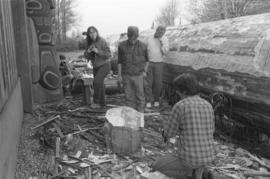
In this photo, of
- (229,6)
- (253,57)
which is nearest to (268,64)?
(253,57)

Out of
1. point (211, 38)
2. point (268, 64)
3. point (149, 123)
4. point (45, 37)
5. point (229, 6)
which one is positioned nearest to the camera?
point (268, 64)

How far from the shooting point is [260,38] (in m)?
5.77

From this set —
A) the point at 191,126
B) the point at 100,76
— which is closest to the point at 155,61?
the point at 100,76

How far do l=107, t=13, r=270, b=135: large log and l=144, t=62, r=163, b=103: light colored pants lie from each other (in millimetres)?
557

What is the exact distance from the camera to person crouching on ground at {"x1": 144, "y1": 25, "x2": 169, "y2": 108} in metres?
7.80

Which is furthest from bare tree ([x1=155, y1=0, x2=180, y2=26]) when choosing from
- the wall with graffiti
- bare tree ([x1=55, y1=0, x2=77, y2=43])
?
the wall with graffiti

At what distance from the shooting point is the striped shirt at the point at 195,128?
10.5 ft

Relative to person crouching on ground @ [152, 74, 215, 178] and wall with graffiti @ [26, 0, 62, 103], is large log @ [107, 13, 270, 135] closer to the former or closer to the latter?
person crouching on ground @ [152, 74, 215, 178]

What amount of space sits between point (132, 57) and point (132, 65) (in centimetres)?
16

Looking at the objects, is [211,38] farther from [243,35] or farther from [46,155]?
[46,155]

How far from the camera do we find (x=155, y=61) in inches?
309

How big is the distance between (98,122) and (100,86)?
122 cm

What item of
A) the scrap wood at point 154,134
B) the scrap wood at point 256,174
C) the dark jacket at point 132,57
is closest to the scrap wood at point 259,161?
the scrap wood at point 256,174

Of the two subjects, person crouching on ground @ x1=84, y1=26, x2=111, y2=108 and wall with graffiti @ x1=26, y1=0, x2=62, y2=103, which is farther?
wall with graffiti @ x1=26, y1=0, x2=62, y2=103
